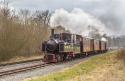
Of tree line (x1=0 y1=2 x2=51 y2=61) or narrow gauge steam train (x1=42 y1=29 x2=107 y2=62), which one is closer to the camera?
narrow gauge steam train (x1=42 y1=29 x2=107 y2=62)

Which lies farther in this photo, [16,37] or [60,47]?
A: [16,37]

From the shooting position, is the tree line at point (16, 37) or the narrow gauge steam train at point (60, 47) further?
the tree line at point (16, 37)

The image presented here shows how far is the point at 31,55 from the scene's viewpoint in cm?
4931

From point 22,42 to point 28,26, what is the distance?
785cm

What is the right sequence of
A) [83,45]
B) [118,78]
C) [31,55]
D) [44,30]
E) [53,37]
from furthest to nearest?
1. [44,30]
2. [31,55]
3. [83,45]
4. [53,37]
5. [118,78]

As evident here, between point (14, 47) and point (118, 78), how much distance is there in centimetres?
2487

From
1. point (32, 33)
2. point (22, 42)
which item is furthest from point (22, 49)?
point (32, 33)

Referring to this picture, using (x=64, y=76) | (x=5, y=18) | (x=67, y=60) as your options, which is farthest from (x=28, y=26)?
(x=64, y=76)

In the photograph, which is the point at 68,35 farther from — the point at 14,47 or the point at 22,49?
the point at 22,49

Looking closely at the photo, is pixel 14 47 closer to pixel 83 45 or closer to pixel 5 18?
pixel 5 18

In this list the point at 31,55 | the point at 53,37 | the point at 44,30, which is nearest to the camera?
the point at 53,37

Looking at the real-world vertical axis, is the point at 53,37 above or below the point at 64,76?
above

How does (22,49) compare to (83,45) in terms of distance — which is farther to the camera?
(22,49)

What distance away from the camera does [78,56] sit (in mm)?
42438
